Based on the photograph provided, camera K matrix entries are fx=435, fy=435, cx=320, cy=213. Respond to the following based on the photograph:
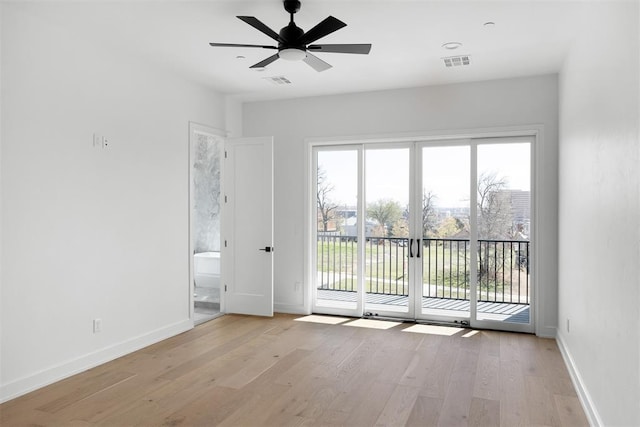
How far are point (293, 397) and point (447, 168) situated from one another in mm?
3326

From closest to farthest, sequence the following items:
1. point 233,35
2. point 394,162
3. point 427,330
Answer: point 233,35 < point 427,330 < point 394,162

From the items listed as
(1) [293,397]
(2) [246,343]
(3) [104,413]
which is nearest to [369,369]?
(1) [293,397]

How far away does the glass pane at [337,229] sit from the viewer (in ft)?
18.8

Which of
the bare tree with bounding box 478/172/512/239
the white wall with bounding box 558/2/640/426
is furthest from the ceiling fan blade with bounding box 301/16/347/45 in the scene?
the bare tree with bounding box 478/172/512/239

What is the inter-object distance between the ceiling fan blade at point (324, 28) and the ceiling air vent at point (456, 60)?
1744 mm

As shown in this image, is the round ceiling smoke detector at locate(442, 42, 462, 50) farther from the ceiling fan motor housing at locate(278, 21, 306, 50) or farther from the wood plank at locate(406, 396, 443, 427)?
the wood plank at locate(406, 396, 443, 427)

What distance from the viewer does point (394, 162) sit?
218 inches

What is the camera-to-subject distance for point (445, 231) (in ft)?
17.4

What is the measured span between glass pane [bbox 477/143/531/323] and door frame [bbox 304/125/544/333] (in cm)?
6

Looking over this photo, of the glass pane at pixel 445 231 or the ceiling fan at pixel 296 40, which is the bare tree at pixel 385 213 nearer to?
the glass pane at pixel 445 231

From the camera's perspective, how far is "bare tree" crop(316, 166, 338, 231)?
229 inches

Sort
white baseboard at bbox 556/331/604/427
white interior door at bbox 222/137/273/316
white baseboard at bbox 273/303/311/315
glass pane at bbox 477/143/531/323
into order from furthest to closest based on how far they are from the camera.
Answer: white baseboard at bbox 273/303/311/315 < white interior door at bbox 222/137/273/316 < glass pane at bbox 477/143/531/323 < white baseboard at bbox 556/331/604/427

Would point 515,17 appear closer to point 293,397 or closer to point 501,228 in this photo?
point 501,228

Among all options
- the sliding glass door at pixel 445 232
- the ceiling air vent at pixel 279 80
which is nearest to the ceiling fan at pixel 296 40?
the ceiling air vent at pixel 279 80
